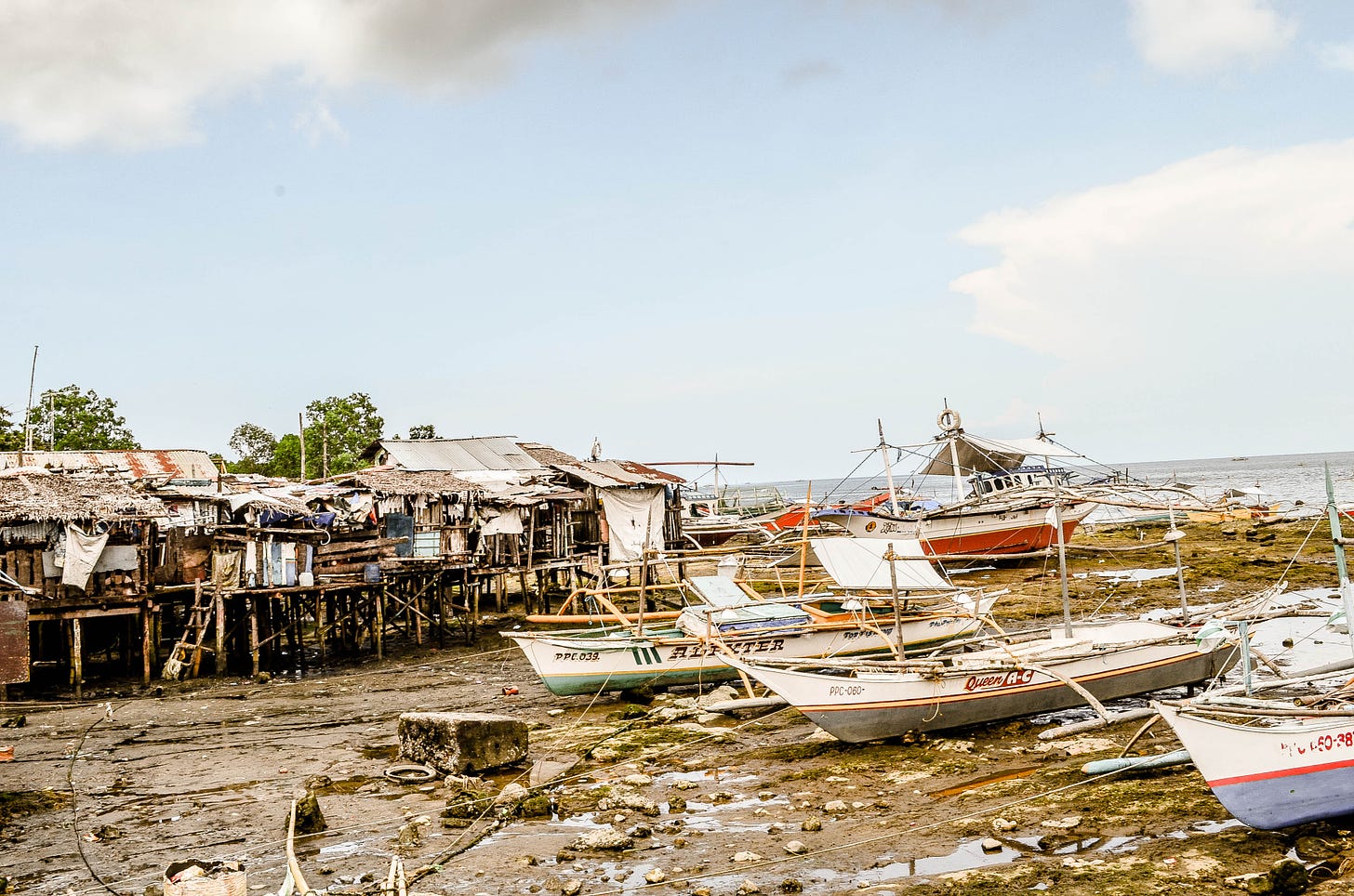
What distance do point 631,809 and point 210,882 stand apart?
5103mm

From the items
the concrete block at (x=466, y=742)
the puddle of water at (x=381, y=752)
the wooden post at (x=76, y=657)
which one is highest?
the wooden post at (x=76, y=657)

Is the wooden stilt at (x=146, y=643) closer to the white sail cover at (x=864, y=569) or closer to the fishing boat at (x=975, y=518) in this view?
the white sail cover at (x=864, y=569)

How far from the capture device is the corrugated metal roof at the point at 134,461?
28.9m

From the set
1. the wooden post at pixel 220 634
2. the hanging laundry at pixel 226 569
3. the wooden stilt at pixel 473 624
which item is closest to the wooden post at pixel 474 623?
the wooden stilt at pixel 473 624

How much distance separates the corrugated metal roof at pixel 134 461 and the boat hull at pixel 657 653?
1578cm

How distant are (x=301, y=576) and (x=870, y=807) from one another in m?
14.6

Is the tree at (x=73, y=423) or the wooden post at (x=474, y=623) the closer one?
the wooden post at (x=474, y=623)

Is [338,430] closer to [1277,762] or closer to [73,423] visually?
[73,423]

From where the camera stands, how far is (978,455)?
3631cm

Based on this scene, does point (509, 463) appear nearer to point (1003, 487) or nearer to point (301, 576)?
point (301, 576)

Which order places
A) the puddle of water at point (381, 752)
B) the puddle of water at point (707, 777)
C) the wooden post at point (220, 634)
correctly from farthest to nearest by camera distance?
the wooden post at point (220, 634)
the puddle of water at point (381, 752)
the puddle of water at point (707, 777)

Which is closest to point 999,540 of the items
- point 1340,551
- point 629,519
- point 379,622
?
point 629,519

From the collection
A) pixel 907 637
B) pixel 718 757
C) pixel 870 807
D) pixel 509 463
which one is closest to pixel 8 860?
pixel 718 757

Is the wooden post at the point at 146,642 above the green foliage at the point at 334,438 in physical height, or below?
below
